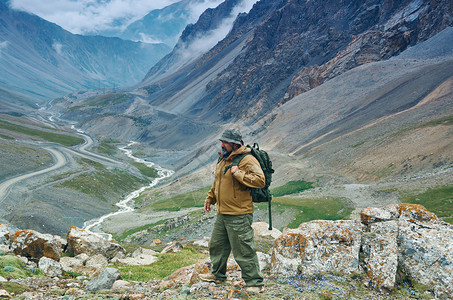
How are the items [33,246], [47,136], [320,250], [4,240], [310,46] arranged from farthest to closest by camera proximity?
[310,46] → [47,136] → [4,240] → [33,246] → [320,250]

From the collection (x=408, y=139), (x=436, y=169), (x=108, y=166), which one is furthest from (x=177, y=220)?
(x=108, y=166)

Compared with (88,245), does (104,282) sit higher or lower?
higher

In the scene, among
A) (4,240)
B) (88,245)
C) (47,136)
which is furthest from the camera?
(47,136)

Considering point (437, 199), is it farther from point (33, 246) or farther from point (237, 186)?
point (33, 246)

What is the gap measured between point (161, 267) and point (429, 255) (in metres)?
9.88

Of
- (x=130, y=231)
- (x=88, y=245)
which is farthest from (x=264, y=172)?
(x=130, y=231)

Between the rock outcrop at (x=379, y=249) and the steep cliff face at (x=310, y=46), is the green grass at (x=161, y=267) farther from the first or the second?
the steep cliff face at (x=310, y=46)

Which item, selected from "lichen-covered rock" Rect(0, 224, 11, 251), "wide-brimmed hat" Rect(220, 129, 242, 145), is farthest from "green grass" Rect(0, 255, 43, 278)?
"wide-brimmed hat" Rect(220, 129, 242, 145)

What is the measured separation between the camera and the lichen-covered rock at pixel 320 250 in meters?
8.25

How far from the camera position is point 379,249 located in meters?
7.73

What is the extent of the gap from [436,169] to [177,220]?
2995 centimetres

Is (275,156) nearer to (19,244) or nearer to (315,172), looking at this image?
(315,172)

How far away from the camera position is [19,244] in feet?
38.8

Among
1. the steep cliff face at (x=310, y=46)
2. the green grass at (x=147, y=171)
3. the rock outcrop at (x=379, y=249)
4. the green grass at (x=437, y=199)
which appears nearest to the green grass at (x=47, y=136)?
the green grass at (x=147, y=171)
